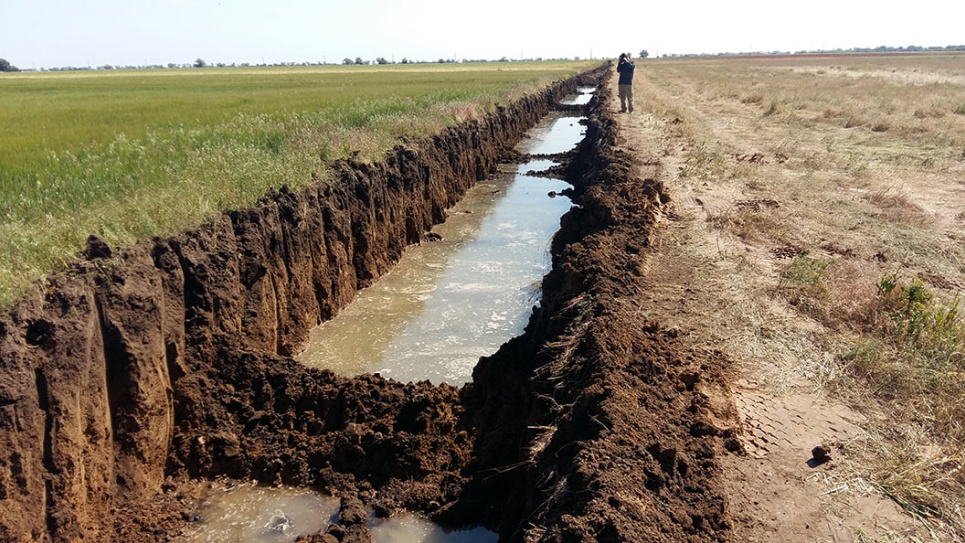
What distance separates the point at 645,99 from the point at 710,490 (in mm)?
28390

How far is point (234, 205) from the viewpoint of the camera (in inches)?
282

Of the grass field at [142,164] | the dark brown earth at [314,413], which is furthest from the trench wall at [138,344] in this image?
the grass field at [142,164]

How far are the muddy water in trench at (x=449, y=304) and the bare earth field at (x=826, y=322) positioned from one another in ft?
8.25

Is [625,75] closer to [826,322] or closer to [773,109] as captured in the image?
[773,109]

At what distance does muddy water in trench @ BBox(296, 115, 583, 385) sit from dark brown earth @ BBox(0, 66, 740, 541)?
113cm

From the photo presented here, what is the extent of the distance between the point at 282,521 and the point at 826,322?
5.45 metres

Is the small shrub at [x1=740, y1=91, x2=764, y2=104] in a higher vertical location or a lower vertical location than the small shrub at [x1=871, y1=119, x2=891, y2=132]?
higher

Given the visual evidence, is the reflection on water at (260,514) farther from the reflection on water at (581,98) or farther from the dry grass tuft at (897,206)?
the reflection on water at (581,98)

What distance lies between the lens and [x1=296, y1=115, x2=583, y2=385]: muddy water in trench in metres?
7.49

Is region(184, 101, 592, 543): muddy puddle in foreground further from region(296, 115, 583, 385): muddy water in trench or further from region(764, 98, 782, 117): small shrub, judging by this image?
region(764, 98, 782, 117): small shrub

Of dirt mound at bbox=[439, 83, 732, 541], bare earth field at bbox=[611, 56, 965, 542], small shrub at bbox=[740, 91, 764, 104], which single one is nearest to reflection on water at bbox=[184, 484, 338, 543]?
dirt mound at bbox=[439, 83, 732, 541]

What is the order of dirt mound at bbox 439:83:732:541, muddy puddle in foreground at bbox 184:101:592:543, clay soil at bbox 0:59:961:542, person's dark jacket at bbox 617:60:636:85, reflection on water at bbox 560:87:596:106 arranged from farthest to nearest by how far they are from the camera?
reflection on water at bbox 560:87:596:106 < person's dark jacket at bbox 617:60:636:85 < muddy puddle in foreground at bbox 184:101:592:543 < clay soil at bbox 0:59:961:542 < dirt mound at bbox 439:83:732:541

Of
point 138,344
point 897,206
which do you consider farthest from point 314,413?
point 897,206

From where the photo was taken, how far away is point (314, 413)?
18.3ft
